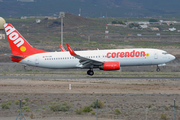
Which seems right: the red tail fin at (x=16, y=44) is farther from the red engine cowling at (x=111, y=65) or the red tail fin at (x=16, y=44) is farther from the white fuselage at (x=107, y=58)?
the red engine cowling at (x=111, y=65)

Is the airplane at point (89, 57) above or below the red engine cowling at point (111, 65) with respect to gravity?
above

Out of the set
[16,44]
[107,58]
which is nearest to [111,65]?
[107,58]

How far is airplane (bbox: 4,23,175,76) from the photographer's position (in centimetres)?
4003

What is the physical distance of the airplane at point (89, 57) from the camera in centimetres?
4003

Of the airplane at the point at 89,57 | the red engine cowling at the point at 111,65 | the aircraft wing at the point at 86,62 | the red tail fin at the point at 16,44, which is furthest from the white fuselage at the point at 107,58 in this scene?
the red engine cowling at the point at 111,65

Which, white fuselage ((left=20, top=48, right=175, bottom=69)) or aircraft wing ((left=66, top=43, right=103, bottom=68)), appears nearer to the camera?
aircraft wing ((left=66, top=43, right=103, bottom=68))

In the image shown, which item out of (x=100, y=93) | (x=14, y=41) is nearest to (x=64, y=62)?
(x=14, y=41)

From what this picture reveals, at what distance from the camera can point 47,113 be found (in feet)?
65.8

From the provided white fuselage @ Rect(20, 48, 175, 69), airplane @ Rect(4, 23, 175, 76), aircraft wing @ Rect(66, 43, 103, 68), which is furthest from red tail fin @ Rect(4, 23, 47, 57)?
aircraft wing @ Rect(66, 43, 103, 68)

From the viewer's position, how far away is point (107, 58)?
40594mm

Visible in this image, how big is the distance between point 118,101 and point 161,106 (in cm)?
348

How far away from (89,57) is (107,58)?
2491mm

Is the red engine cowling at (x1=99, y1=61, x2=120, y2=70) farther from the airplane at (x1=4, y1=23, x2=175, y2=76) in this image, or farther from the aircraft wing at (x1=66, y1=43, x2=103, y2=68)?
the aircraft wing at (x1=66, y1=43, x2=103, y2=68)

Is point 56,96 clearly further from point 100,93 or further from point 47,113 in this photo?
point 47,113
